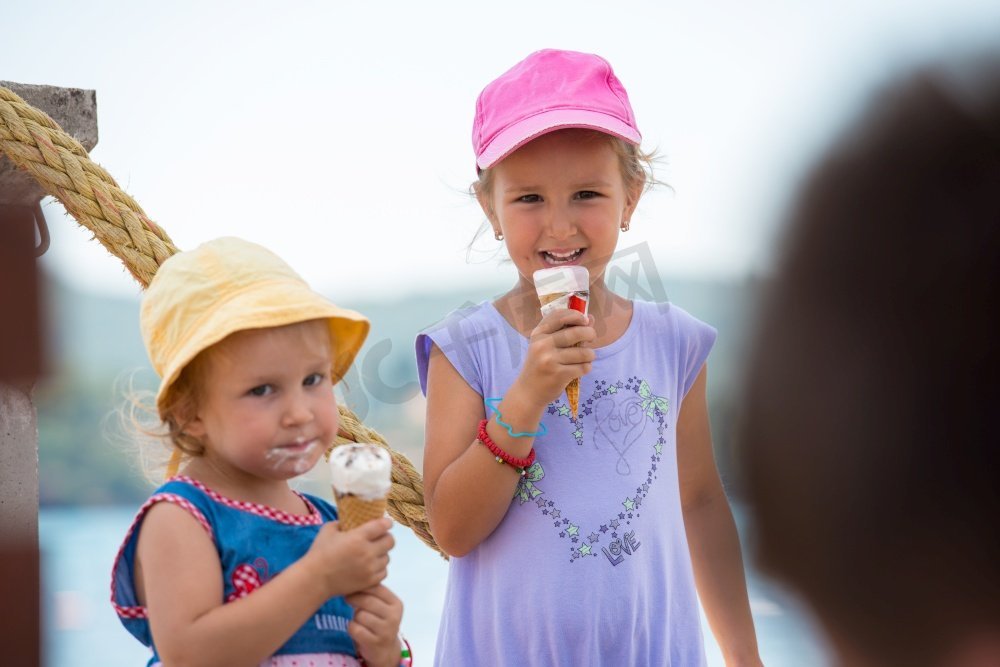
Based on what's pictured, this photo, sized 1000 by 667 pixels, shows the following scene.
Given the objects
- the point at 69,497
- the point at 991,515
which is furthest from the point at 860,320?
the point at 69,497

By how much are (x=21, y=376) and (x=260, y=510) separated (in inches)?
66.2

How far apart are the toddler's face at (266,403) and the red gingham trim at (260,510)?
0.21ft

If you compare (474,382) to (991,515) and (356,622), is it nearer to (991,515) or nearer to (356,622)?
(356,622)

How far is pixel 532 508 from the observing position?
226 centimetres

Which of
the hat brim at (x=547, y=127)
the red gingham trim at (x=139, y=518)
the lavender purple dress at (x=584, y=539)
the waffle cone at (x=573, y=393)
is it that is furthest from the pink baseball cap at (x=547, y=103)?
the red gingham trim at (x=139, y=518)

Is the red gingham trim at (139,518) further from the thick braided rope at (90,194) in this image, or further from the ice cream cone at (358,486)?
the thick braided rope at (90,194)

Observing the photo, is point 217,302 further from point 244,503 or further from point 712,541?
point 712,541

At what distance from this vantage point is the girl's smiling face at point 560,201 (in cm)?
230

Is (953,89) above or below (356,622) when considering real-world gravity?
above

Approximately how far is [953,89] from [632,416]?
7.65 feet

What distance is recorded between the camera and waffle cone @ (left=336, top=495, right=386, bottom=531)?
1.66 m

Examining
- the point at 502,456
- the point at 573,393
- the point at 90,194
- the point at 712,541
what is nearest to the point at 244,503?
the point at 502,456

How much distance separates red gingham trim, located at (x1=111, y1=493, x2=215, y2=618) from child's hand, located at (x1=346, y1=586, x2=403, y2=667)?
11.5 inches

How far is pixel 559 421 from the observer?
2.36 meters
